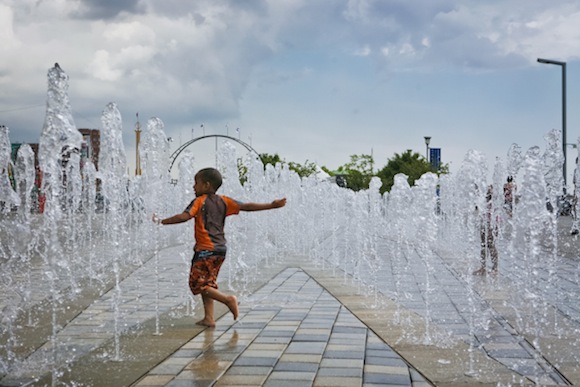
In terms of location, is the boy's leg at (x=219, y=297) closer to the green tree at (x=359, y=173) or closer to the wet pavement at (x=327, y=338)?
the wet pavement at (x=327, y=338)

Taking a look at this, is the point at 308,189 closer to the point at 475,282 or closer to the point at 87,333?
the point at 475,282

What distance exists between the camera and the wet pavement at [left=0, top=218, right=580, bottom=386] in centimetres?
466

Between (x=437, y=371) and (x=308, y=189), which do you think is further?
(x=308, y=189)

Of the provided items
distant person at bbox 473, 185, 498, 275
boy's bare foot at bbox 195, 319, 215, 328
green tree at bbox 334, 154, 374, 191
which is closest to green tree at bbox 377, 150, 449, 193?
green tree at bbox 334, 154, 374, 191

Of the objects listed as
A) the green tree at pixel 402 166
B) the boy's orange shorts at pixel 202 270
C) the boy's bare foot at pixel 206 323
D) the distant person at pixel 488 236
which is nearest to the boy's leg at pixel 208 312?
the boy's bare foot at pixel 206 323

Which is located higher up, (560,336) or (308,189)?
(308,189)

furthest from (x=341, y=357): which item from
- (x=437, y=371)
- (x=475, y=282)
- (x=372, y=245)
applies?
(x=372, y=245)

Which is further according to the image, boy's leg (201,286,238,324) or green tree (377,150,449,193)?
green tree (377,150,449,193)

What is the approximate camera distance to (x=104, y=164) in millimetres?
10664

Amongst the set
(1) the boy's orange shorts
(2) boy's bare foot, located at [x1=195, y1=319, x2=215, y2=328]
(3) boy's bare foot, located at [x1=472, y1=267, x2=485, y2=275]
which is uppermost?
(1) the boy's orange shorts

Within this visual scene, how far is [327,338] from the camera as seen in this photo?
5801 mm

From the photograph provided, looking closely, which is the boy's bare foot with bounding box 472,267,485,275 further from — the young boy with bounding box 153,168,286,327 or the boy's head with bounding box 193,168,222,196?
the boy's head with bounding box 193,168,222,196

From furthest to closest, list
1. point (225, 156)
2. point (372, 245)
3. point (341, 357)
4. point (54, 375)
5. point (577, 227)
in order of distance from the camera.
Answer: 1. point (577, 227)
2. point (372, 245)
3. point (225, 156)
4. point (341, 357)
5. point (54, 375)

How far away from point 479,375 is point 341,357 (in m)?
0.96
